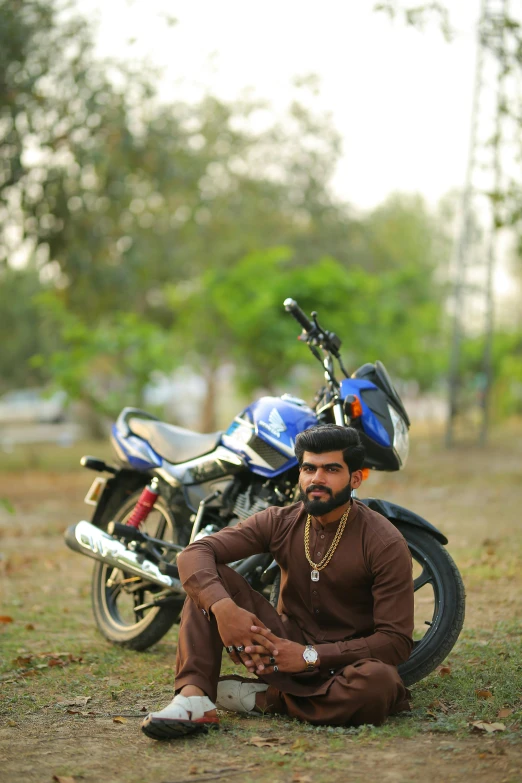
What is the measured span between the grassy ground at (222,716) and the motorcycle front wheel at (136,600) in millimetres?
105

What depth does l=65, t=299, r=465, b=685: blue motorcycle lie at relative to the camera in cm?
466

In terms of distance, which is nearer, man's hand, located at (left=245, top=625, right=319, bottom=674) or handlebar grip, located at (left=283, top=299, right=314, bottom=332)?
A: man's hand, located at (left=245, top=625, right=319, bottom=674)

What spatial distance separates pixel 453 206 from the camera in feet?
164

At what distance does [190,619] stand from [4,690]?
4.26ft

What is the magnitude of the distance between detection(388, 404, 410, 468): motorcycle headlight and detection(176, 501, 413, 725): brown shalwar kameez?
2.22 feet

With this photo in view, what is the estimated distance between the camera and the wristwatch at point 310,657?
3996mm

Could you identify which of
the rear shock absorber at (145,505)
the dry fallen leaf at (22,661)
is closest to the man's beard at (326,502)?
the rear shock absorber at (145,505)

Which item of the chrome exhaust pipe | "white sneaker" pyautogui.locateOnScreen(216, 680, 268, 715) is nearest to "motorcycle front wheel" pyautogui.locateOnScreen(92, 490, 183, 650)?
the chrome exhaust pipe

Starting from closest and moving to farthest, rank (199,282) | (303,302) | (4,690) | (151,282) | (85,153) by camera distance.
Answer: (4,690) → (85,153) → (303,302) → (199,282) → (151,282)

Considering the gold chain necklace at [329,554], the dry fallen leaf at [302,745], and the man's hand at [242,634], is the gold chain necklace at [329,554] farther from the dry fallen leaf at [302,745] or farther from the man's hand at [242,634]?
the dry fallen leaf at [302,745]

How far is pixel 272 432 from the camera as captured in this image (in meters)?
5.27

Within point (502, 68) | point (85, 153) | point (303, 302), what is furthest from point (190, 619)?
point (303, 302)

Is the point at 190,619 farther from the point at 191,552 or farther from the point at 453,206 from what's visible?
the point at 453,206

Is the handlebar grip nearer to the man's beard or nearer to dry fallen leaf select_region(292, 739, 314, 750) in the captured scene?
the man's beard
